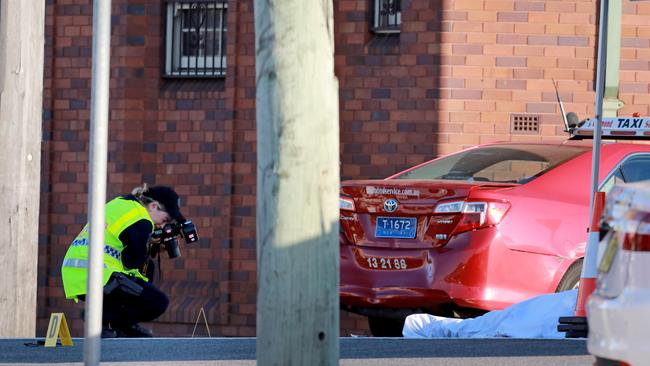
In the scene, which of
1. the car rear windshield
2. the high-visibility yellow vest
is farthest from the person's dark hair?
the car rear windshield

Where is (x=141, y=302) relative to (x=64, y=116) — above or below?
below

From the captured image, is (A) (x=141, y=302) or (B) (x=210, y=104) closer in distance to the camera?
(A) (x=141, y=302)

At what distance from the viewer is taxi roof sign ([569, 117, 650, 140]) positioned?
11570mm

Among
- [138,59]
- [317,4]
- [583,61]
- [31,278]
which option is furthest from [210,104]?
[317,4]

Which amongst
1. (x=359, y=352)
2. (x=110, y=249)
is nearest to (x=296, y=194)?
(x=359, y=352)

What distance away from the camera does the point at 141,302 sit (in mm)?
12398

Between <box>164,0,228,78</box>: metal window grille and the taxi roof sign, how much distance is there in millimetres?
5849

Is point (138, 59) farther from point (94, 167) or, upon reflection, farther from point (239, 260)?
point (94, 167)

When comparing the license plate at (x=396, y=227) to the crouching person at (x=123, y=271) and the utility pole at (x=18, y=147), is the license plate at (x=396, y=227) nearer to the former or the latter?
the crouching person at (x=123, y=271)

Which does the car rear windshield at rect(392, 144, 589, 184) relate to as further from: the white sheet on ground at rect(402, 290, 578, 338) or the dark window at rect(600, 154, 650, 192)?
the white sheet on ground at rect(402, 290, 578, 338)

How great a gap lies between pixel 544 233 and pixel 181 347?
243cm

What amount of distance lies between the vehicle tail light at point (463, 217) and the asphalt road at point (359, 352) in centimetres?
69

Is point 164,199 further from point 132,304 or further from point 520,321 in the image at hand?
point 520,321

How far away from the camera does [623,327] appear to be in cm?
546
